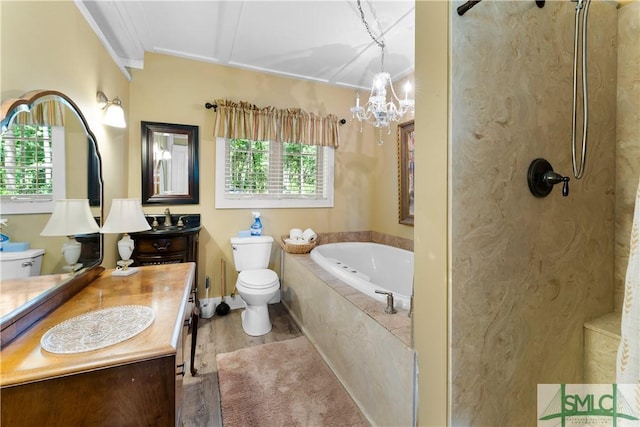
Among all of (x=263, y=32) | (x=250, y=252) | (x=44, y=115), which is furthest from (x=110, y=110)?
(x=250, y=252)

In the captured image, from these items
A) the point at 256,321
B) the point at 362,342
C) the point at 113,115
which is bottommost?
the point at 256,321

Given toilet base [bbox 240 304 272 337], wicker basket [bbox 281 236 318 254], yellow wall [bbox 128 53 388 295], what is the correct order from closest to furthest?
1. toilet base [bbox 240 304 272 337]
2. yellow wall [bbox 128 53 388 295]
3. wicker basket [bbox 281 236 318 254]

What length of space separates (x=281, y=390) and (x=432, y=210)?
1.51 metres

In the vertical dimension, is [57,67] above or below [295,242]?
above

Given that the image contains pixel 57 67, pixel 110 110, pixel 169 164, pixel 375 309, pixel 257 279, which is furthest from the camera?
pixel 169 164

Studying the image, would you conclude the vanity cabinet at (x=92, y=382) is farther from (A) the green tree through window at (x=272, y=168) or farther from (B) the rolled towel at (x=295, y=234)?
(A) the green tree through window at (x=272, y=168)

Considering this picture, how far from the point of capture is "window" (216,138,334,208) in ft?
9.52

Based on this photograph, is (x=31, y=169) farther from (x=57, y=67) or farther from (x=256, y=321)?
(x=256, y=321)

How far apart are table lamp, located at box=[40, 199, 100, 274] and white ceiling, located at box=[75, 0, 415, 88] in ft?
4.27

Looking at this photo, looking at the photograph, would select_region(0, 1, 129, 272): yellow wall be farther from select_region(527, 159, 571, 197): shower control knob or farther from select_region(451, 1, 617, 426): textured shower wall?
select_region(527, 159, 571, 197): shower control knob

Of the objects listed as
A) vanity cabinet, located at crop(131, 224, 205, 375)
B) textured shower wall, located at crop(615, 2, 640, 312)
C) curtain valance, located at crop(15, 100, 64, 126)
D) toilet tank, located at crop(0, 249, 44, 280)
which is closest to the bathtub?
vanity cabinet, located at crop(131, 224, 205, 375)

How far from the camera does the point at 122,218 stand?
4.75ft

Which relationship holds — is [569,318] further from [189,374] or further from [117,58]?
[117,58]

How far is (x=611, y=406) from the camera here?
1.13m
